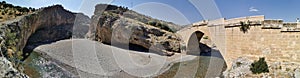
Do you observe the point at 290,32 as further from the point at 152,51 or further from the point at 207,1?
the point at 152,51

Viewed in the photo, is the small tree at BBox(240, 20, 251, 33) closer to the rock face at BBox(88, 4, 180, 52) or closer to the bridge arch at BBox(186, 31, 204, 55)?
the bridge arch at BBox(186, 31, 204, 55)

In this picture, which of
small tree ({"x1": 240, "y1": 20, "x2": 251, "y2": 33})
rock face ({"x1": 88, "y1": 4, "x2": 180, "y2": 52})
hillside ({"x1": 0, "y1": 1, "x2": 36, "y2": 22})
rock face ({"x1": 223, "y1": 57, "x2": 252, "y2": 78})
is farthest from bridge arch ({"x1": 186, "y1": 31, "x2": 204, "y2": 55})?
hillside ({"x1": 0, "y1": 1, "x2": 36, "y2": 22})

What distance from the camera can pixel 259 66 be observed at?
13586 millimetres

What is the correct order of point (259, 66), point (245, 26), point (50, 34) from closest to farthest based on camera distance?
point (259, 66) < point (245, 26) < point (50, 34)

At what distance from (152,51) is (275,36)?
24.0 metres

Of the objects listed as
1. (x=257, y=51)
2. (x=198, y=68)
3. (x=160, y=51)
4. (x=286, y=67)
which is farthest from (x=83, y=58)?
(x=286, y=67)

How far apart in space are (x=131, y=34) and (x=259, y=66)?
25180 millimetres

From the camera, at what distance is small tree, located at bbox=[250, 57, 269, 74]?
13187 millimetres

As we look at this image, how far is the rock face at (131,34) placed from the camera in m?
36.3

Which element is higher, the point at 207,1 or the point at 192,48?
the point at 207,1

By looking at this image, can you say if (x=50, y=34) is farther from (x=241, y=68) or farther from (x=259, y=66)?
(x=259, y=66)

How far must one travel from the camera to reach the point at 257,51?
49.4ft

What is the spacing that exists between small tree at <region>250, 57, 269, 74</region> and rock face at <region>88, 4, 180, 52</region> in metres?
22.1

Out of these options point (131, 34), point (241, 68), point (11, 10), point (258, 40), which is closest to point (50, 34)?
point (11, 10)
